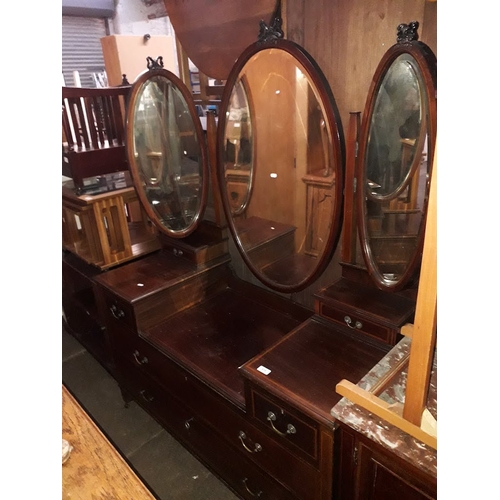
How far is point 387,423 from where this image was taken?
97cm

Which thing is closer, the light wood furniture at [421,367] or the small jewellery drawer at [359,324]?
the light wood furniture at [421,367]

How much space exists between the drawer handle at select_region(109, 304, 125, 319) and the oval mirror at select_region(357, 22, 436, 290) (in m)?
1.17

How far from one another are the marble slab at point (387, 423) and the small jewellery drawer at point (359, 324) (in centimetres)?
14

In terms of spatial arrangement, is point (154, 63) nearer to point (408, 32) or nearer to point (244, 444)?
point (408, 32)

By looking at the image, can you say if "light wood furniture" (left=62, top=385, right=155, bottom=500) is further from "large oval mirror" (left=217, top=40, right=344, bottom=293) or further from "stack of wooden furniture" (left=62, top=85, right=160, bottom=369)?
"stack of wooden furniture" (left=62, top=85, right=160, bottom=369)

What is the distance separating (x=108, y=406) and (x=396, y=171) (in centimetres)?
198

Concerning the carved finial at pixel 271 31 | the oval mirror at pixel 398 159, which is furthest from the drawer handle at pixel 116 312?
the carved finial at pixel 271 31

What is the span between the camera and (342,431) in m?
1.06

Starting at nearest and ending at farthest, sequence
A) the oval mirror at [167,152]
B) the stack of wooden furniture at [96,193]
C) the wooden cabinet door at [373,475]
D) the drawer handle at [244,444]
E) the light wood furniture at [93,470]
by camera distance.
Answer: the light wood furniture at [93,470], the wooden cabinet door at [373,475], the drawer handle at [244,444], the oval mirror at [167,152], the stack of wooden furniture at [96,193]

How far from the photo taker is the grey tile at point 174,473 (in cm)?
175

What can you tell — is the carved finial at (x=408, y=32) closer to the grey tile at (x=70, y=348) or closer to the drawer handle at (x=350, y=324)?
the drawer handle at (x=350, y=324)
